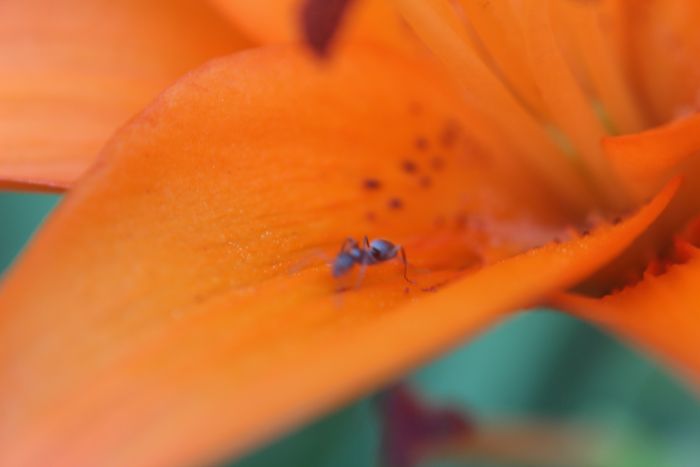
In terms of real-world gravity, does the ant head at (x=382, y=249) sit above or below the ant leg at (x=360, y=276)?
above

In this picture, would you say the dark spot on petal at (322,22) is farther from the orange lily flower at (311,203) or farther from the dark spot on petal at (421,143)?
the dark spot on petal at (421,143)

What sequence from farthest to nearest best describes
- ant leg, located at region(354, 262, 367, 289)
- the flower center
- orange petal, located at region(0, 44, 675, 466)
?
the flower center
ant leg, located at region(354, 262, 367, 289)
orange petal, located at region(0, 44, 675, 466)

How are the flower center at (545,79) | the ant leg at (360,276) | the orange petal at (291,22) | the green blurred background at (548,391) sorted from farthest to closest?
the green blurred background at (548,391) < the orange petal at (291,22) < the flower center at (545,79) < the ant leg at (360,276)

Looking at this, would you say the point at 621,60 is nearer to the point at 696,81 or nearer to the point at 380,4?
the point at 696,81

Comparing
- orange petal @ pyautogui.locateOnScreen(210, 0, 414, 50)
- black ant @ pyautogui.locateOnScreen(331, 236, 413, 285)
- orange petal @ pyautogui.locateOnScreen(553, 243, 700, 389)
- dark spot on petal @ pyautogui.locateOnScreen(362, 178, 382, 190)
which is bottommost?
orange petal @ pyautogui.locateOnScreen(553, 243, 700, 389)

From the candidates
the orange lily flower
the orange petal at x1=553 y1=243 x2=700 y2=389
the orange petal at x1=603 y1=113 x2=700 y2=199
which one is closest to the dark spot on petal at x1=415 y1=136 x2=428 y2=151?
the orange lily flower

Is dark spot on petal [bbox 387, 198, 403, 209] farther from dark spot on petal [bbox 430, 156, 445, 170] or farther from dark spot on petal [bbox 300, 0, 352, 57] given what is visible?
dark spot on petal [bbox 300, 0, 352, 57]

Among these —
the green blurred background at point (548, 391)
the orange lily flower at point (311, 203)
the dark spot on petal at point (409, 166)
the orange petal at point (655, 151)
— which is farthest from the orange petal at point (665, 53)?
the green blurred background at point (548, 391)

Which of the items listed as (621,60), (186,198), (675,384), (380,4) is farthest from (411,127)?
(675,384)

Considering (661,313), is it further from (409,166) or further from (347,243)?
(409,166)
